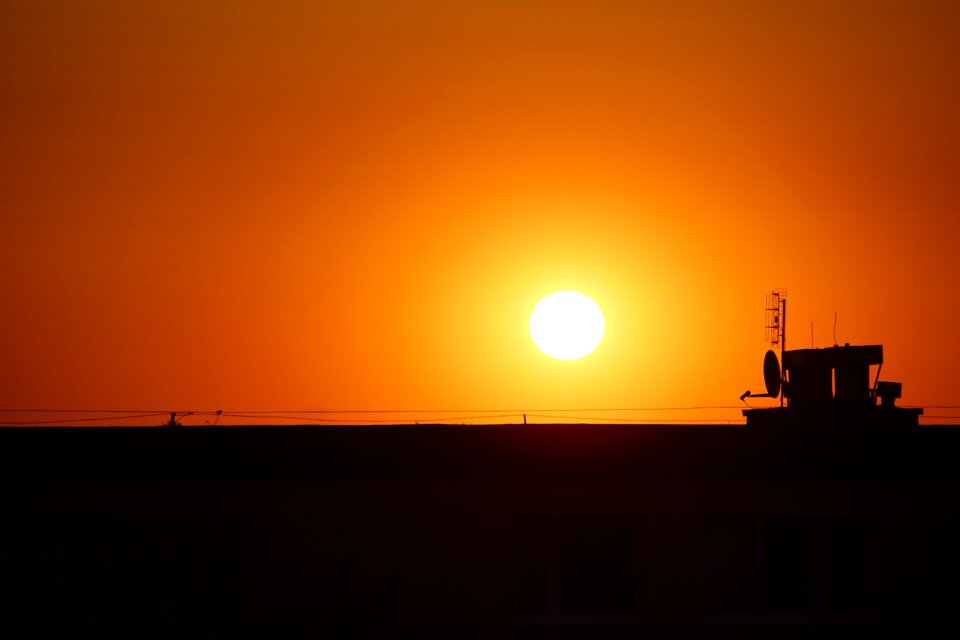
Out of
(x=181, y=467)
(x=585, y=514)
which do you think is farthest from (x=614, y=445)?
→ (x=181, y=467)

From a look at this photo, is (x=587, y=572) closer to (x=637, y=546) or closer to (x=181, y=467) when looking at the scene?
(x=637, y=546)

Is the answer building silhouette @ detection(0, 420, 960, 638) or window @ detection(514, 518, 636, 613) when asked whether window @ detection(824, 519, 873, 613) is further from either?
window @ detection(514, 518, 636, 613)

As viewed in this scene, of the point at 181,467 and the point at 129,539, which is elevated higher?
the point at 181,467

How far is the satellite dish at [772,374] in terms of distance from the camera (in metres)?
24.1

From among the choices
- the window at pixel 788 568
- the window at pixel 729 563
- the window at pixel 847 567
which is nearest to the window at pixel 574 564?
the window at pixel 729 563

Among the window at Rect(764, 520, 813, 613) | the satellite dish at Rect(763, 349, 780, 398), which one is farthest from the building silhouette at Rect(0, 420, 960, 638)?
the satellite dish at Rect(763, 349, 780, 398)

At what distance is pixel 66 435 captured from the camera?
16078 mm

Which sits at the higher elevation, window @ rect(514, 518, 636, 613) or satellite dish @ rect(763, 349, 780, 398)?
satellite dish @ rect(763, 349, 780, 398)

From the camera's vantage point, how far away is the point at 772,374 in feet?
79.4

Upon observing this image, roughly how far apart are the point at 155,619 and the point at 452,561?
447 centimetres

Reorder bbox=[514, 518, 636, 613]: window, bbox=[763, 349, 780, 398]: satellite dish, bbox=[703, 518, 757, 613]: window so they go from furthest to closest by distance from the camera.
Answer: bbox=[763, 349, 780, 398]: satellite dish → bbox=[703, 518, 757, 613]: window → bbox=[514, 518, 636, 613]: window

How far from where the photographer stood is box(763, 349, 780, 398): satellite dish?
948 inches

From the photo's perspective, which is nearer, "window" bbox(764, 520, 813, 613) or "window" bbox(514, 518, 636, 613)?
"window" bbox(514, 518, 636, 613)

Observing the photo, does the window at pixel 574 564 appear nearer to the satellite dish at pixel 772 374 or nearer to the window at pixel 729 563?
the window at pixel 729 563
